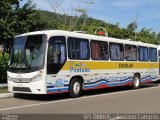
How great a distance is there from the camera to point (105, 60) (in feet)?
65.4

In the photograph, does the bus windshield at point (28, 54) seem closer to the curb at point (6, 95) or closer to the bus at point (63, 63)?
the bus at point (63, 63)

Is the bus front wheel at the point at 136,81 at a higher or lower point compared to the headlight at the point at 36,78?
lower

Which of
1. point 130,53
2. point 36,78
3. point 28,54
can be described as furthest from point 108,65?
point 36,78

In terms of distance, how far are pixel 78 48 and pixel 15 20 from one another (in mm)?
9007

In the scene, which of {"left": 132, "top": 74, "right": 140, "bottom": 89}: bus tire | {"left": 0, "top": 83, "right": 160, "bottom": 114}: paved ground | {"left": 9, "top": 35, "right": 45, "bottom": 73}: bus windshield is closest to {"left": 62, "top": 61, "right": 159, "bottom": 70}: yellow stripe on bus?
{"left": 132, "top": 74, "right": 140, "bottom": 89}: bus tire

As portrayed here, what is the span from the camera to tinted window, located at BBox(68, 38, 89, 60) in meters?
17.3

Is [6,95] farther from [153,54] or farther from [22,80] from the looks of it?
[153,54]

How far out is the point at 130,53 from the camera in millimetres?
22656

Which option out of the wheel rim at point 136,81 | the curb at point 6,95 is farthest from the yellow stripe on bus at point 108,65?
the curb at point 6,95

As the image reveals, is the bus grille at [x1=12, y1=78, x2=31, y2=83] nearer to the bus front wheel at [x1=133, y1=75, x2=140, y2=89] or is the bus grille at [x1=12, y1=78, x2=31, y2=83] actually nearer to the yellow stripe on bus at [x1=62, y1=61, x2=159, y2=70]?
the yellow stripe on bus at [x1=62, y1=61, x2=159, y2=70]

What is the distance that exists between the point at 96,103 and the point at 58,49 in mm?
2867

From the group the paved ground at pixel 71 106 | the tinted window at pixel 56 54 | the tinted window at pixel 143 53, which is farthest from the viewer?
the tinted window at pixel 143 53

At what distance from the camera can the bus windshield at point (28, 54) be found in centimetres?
1590

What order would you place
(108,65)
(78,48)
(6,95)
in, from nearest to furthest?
(6,95), (78,48), (108,65)
